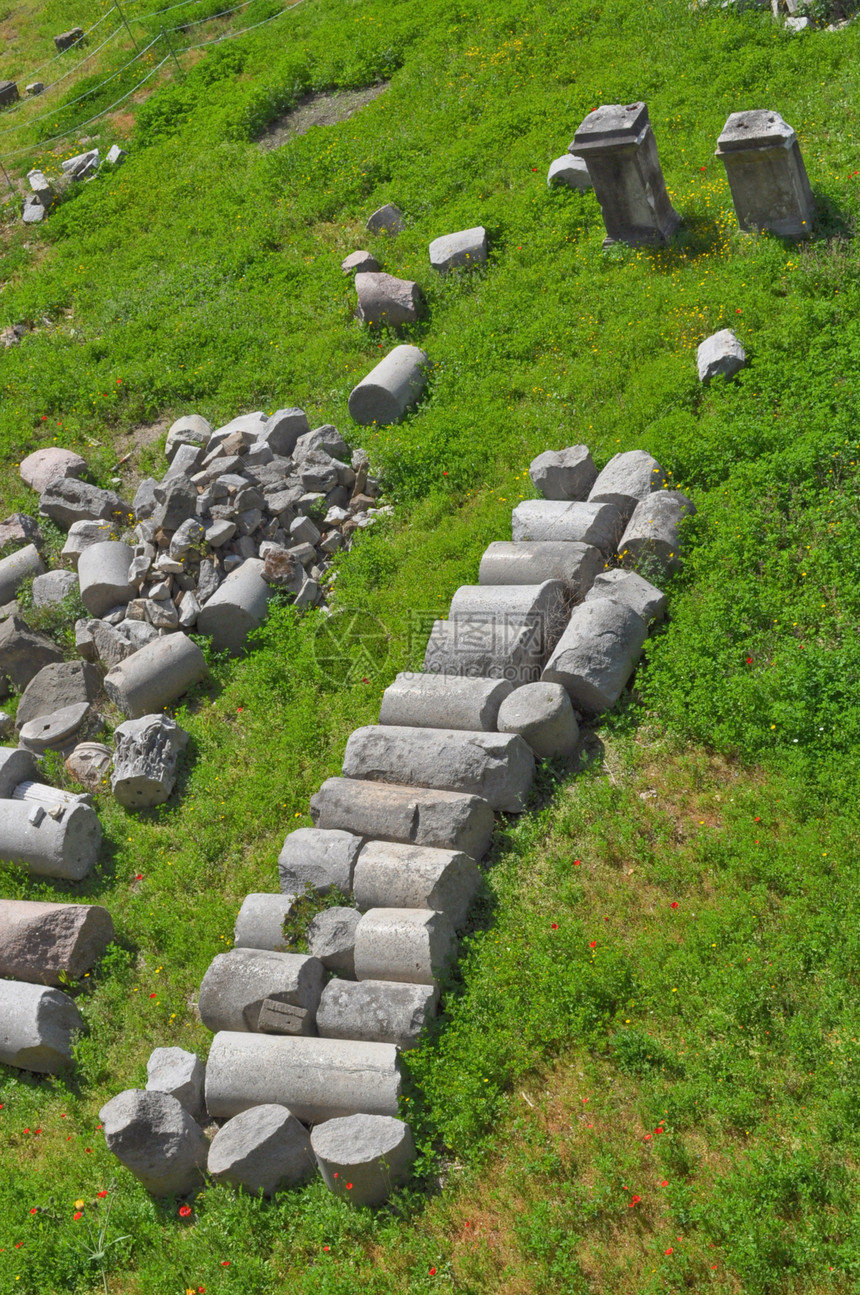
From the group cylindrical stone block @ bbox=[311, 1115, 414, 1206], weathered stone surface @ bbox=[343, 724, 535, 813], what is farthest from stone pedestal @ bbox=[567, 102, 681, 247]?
cylindrical stone block @ bbox=[311, 1115, 414, 1206]

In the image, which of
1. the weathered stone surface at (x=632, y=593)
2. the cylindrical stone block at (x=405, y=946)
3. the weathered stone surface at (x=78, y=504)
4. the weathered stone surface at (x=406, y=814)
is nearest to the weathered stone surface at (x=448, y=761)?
the weathered stone surface at (x=406, y=814)

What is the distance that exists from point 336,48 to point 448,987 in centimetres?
1837

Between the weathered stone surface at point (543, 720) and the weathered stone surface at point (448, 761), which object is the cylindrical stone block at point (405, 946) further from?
the weathered stone surface at point (543, 720)

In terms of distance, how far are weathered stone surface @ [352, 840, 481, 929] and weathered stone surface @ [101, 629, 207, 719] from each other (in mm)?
3725

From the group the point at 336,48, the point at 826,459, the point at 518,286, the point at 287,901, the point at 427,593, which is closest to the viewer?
the point at 287,901

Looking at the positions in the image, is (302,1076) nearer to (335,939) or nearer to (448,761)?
(335,939)

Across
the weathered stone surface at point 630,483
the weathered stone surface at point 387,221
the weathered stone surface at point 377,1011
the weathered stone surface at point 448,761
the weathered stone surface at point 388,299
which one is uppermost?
the weathered stone surface at point 387,221

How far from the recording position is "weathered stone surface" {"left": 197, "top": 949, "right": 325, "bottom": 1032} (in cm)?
789

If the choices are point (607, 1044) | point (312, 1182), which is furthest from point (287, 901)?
point (607, 1044)

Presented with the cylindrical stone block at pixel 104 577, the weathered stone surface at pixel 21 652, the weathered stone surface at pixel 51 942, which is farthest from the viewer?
the cylindrical stone block at pixel 104 577

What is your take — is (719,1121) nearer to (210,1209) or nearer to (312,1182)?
(312,1182)

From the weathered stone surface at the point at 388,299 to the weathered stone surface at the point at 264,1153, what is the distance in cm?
1021

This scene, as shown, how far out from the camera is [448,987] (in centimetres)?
771

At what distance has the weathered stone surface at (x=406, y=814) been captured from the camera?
833cm
